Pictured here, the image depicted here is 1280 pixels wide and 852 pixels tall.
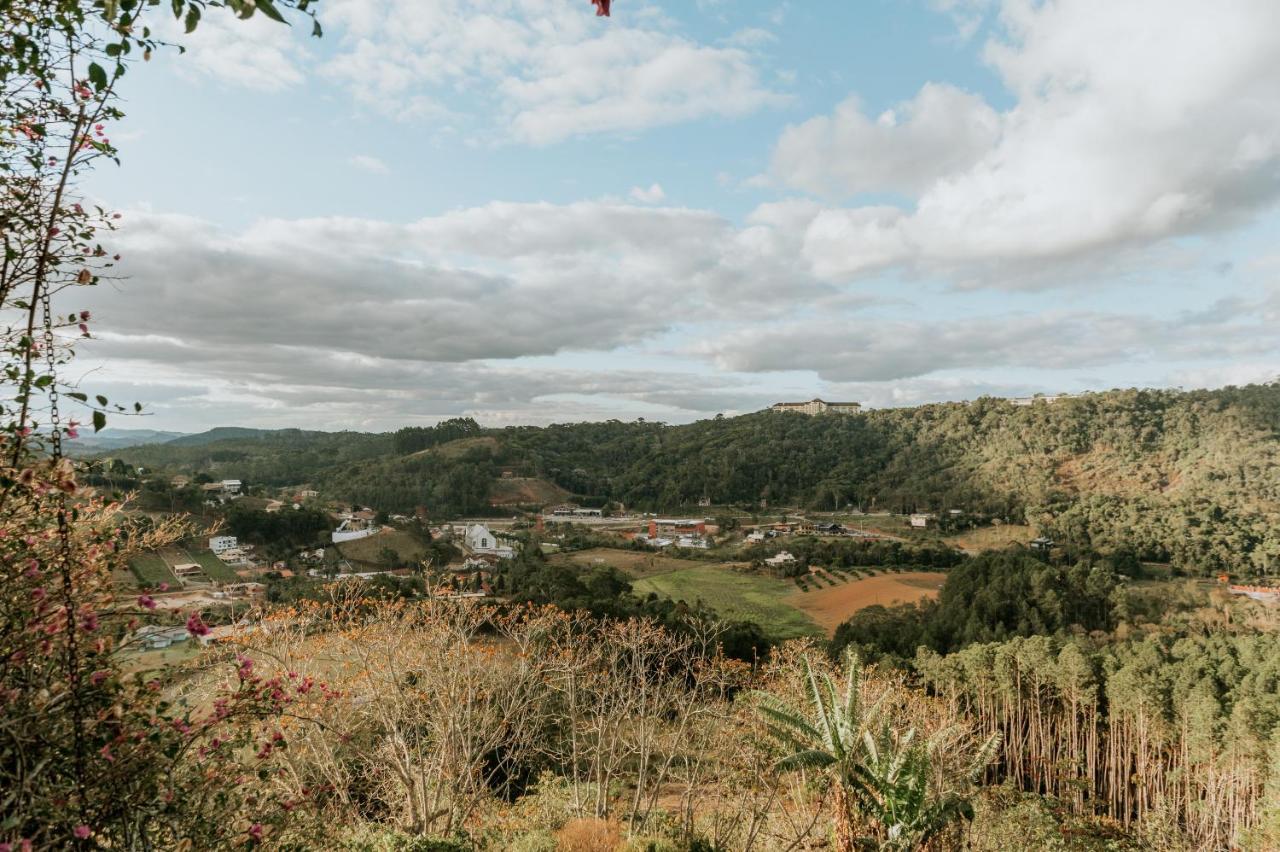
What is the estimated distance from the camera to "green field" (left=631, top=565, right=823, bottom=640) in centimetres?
3714

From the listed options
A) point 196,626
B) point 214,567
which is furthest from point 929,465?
point 196,626

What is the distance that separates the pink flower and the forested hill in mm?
66520

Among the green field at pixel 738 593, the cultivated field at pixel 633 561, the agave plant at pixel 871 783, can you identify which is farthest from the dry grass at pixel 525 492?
the agave plant at pixel 871 783

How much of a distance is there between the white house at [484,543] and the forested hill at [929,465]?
1740 cm

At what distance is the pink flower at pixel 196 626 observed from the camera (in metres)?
3.35

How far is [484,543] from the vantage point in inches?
2276

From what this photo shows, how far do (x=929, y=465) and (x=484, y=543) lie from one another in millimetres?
62620

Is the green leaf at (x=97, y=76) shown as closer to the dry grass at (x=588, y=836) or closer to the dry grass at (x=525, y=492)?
the dry grass at (x=588, y=836)

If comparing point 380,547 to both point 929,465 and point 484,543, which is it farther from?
point 929,465

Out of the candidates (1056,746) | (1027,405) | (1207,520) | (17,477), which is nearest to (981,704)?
(1056,746)

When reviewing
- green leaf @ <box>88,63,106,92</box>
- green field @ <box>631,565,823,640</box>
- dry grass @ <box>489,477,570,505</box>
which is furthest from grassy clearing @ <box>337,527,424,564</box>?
green leaf @ <box>88,63,106,92</box>

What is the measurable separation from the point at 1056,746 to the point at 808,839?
19.0 m

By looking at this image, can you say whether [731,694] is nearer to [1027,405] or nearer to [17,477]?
[17,477]

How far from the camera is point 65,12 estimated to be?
9.03ft
